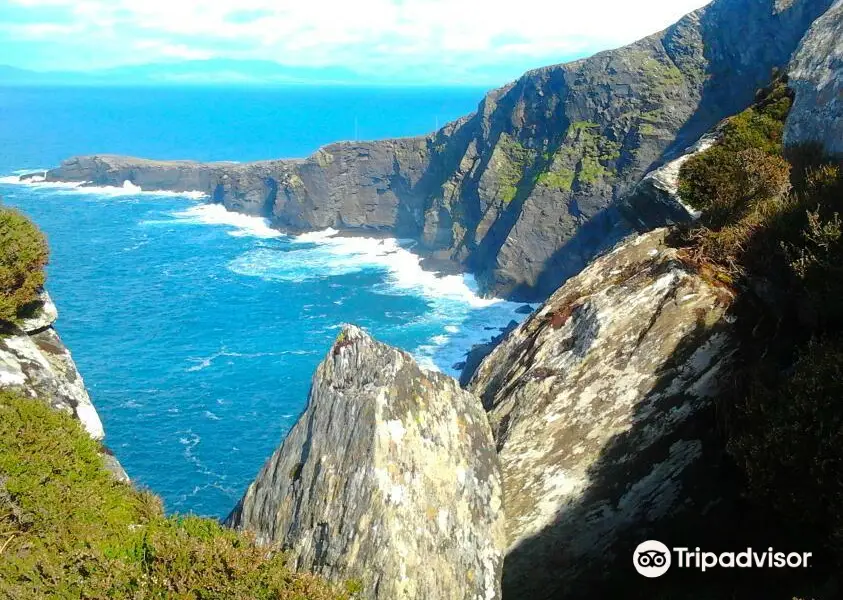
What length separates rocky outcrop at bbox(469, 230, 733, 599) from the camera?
41.5 ft

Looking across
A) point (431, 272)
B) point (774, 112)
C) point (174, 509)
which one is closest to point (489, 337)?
Result: point (431, 272)

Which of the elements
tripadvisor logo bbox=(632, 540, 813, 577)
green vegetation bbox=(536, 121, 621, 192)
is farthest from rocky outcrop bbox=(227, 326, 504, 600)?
green vegetation bbox=(536, 121, 621, 192)

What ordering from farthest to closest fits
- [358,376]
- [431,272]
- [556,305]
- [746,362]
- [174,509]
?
1. [431,272]
2. [174,509]
3. [556,305]
4. [358,376]
5. [746,362]

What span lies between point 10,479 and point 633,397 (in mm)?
12252

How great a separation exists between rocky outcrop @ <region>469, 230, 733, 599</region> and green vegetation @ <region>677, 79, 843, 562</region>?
827 millimetres

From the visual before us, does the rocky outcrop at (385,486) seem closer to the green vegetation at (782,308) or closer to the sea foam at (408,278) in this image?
the green vegetation at (782,308)

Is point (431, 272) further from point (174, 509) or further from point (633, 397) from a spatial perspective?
point (633, 397)

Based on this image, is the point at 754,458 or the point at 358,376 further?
the point at 358,376

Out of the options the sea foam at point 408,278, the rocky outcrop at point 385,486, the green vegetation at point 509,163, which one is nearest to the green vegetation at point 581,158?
the green vegetation at point 509,163

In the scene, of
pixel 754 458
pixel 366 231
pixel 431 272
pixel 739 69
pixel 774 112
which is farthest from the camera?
pixel 366 231

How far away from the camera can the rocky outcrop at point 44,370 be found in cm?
1480

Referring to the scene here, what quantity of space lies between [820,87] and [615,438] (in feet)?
39.5

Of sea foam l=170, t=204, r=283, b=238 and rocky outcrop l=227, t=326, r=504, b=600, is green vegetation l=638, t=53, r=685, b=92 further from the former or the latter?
rocky outcrop l=227, t=326, r=504, b=600

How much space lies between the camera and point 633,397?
12.9m
